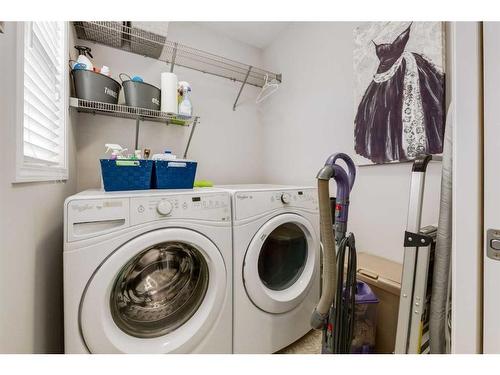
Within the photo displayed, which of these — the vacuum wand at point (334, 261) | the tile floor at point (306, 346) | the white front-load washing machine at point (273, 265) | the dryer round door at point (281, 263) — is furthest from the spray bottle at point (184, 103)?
the tile floor at point (306, 346)

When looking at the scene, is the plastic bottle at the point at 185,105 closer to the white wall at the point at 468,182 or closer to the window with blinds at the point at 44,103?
the window with blinds at the point at 44,103

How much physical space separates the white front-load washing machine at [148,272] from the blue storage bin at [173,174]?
204 millimetres

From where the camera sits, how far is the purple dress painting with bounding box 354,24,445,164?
3.53 ft

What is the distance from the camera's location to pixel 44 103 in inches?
33.6

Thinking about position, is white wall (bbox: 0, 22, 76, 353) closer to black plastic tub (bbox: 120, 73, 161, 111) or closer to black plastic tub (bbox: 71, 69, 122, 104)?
black plastic tub (bbox: 71, 69, 122, 104)

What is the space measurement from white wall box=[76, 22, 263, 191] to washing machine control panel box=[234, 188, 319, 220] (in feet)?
3.09

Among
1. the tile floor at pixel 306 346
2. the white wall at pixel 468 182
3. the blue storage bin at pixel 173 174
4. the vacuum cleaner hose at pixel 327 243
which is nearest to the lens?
the white wall at pixel 468 182

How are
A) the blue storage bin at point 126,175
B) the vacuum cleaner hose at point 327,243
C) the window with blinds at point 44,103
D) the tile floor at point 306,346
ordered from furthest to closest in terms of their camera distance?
the tile floor at point 306,346 < the blue storage bin at point 126,175 < the vacuum cleaner hose at point 327,243 < the window with blinds at point 44,103

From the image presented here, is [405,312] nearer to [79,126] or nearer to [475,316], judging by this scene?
[475,316]

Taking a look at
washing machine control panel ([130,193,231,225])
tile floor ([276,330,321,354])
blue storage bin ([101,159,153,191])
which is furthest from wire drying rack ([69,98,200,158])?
tile floor ([276,330,321,354])

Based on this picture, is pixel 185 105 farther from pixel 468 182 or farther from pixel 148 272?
pixel 468 182

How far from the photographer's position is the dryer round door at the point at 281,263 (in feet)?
3.60
